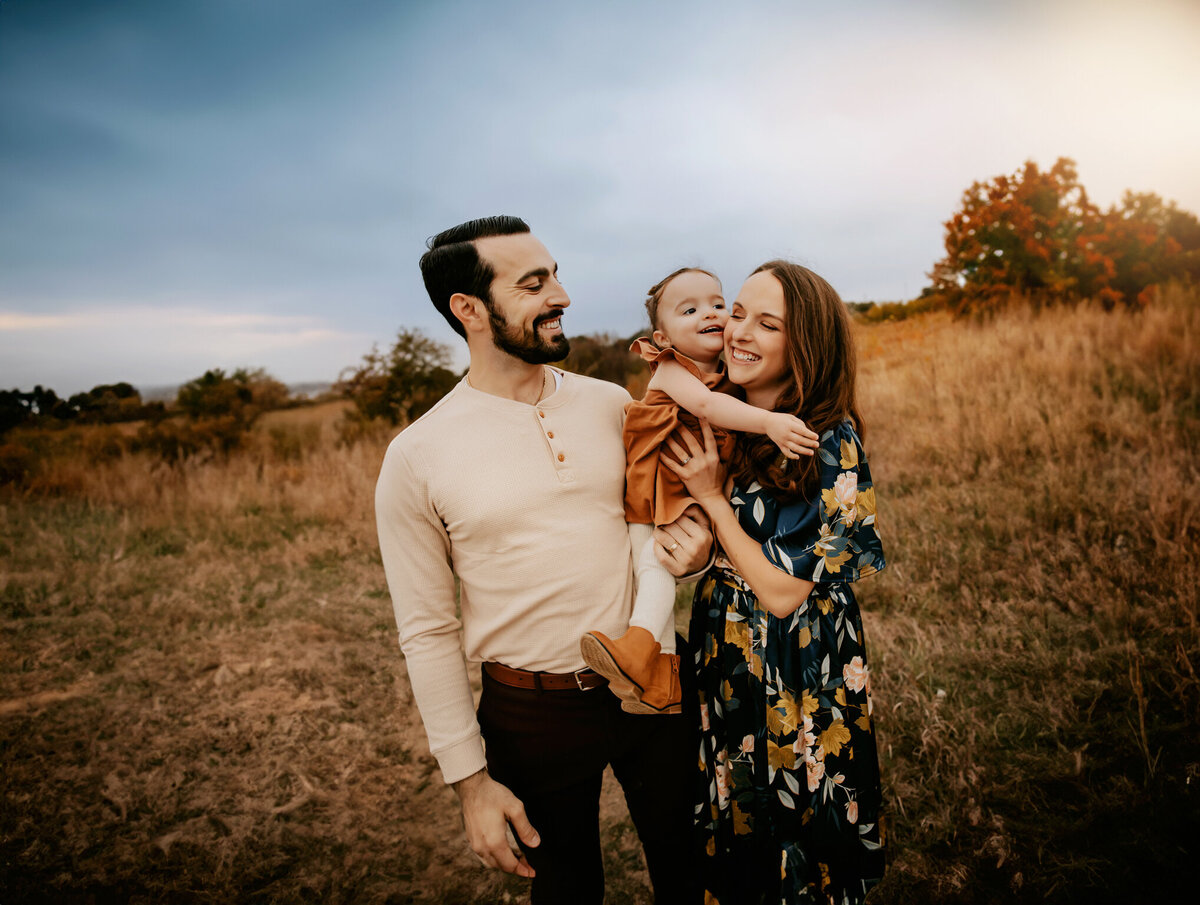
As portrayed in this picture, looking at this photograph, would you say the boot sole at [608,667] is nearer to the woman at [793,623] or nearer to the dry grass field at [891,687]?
the woman at [793,623]

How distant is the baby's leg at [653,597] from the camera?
1793 millimetres

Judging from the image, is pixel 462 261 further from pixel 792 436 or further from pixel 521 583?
pixel 792 436

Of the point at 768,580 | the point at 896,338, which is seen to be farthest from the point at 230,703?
the point at 896,338

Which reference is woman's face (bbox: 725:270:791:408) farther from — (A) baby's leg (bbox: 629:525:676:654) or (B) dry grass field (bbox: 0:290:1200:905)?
(B) dry grass field (bbox: 0:290:1200:905)

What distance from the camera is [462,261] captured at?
1.93m

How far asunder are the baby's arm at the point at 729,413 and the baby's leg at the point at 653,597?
476mm

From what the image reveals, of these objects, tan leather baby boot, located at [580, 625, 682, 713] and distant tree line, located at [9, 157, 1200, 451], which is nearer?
tan leather baby boot, located at [580, 625, 682, 713]

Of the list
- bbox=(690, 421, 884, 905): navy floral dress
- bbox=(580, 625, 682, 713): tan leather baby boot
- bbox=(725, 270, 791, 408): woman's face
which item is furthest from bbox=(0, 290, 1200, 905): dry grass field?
bbox=(725, 270, 791, 408): woman's face

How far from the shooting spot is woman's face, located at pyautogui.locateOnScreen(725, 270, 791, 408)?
184 centimetres

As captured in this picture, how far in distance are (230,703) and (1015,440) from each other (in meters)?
7.43

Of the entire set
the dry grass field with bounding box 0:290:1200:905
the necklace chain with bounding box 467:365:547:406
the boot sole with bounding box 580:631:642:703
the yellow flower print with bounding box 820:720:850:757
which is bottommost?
the dry grass field with bounding box 0:290:1200:905

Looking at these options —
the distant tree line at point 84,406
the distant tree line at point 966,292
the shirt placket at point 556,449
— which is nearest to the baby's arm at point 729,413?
the shirt placket at point 556,449

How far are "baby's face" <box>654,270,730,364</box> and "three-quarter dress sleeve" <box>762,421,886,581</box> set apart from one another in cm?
68

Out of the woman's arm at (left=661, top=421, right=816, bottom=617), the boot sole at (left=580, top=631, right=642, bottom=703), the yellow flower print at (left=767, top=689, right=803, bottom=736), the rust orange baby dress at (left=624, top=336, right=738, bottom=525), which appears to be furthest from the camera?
the rust orange baby dress at (left=624, top=336, right=738, bottom=525)
